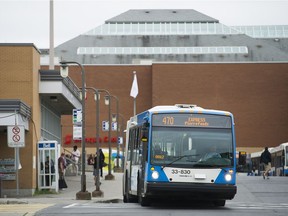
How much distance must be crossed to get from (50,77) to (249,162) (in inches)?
1567

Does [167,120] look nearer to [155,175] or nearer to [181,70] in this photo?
[155,175]

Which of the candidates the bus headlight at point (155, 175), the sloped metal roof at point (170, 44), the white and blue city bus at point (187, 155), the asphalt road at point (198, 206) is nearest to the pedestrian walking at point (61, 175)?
the asphalt road at point (198, 206)

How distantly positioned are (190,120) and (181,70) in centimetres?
7186

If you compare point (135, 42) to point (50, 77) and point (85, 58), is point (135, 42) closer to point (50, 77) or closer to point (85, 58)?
point (85, 58)

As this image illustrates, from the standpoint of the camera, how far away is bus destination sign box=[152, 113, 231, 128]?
21109mm

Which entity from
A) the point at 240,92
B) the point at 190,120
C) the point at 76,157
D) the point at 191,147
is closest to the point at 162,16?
the point at 240,92

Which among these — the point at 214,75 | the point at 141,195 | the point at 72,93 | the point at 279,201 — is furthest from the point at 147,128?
the point at 214,75

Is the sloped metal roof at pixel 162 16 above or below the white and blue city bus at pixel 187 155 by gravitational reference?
above

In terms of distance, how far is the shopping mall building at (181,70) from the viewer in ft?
303

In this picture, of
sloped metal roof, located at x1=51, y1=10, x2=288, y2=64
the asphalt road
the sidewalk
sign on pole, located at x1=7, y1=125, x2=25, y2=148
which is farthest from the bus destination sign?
sloped metal roof, located at x1=51, y1=10, x2=288, y2=64

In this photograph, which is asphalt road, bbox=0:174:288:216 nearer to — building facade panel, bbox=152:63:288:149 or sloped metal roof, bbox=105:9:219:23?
building facade panel, bbox=152:63:288:149

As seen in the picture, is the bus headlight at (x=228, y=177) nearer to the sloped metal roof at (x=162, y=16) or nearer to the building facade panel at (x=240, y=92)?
the building facade panel at (x=240, y=92)

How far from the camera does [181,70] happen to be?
92.8 meters

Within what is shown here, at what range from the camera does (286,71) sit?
9262 cm
